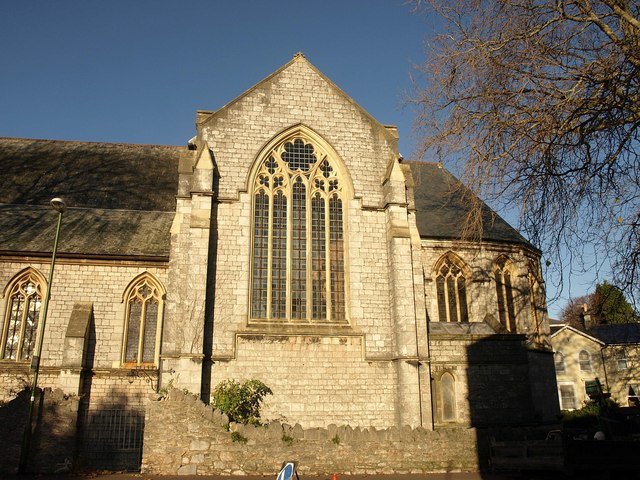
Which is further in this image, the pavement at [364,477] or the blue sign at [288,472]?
the pavement at [364,477]

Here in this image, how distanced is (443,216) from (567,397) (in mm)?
23569

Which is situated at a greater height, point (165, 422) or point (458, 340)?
point (458, 340)

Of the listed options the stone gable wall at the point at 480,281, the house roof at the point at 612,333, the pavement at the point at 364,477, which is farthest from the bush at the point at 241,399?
the house roof at the point at 612,333

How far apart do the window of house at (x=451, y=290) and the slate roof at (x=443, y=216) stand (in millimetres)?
1207

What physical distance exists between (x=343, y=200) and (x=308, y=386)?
6.21 meters

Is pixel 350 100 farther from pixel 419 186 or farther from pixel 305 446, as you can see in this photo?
pixel 305 446

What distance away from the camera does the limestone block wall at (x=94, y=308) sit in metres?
17.2

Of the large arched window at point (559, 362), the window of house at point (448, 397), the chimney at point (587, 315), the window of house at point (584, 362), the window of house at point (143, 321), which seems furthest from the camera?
the large arched window at point (559, 362)

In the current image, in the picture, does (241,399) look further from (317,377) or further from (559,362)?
(559,362)

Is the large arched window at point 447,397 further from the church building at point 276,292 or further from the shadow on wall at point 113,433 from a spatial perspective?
the shadow on wall at point 113,433

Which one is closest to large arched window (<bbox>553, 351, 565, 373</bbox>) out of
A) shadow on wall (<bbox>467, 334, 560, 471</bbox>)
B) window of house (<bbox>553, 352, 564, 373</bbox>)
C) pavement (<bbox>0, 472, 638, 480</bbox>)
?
window of house (<bbox>553, 352, 564, 373</bbox>)

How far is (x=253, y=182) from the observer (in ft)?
59.1

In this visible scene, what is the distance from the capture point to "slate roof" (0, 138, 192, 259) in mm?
19266

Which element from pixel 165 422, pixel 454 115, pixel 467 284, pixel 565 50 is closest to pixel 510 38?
pixel 565 50
